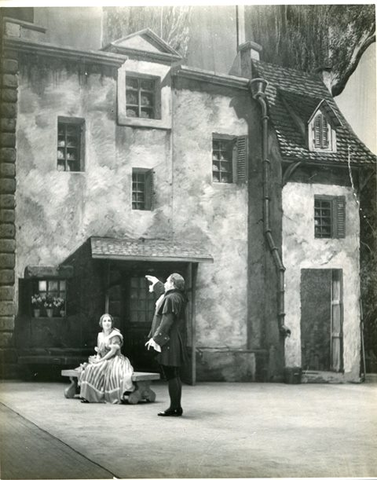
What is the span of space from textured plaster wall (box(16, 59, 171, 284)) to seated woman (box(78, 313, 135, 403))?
0.60 metres

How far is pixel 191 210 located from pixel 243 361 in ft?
3.60

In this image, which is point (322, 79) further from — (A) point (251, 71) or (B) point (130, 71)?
(B) point (130, 71)

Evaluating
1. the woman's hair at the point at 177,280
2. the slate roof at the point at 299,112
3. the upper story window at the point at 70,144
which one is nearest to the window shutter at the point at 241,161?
the slate roof at the point at 299,112

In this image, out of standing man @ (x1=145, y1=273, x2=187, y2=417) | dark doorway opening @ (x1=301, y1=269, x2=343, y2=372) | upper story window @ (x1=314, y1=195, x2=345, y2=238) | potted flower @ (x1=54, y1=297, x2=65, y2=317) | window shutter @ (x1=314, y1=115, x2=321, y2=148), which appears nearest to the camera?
standing man @ (x1=145, y1=273, x2=187, y2=417)

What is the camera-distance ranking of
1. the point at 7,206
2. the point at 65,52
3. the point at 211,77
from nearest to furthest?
1. the point at 7,206
2. the point at 65,52
3. the point at 211,77

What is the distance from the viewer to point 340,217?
18.2 feet

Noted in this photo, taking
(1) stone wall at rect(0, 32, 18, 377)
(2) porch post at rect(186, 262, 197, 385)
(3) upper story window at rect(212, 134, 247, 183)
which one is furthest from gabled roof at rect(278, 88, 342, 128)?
(1) stone wall at rect(0, 32, 18, 377)

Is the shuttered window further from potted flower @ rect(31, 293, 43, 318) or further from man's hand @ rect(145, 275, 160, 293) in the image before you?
potted flower @ rect(31, 293, 43, 318)

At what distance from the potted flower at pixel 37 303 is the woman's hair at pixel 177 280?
88 cm

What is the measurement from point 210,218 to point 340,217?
37.2 inches

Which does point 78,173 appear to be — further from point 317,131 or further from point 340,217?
point 340,217

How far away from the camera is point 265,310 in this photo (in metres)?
5.43

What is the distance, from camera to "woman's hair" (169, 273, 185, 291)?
5.09 meters

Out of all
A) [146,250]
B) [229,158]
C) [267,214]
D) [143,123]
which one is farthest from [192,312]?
[143,123]
